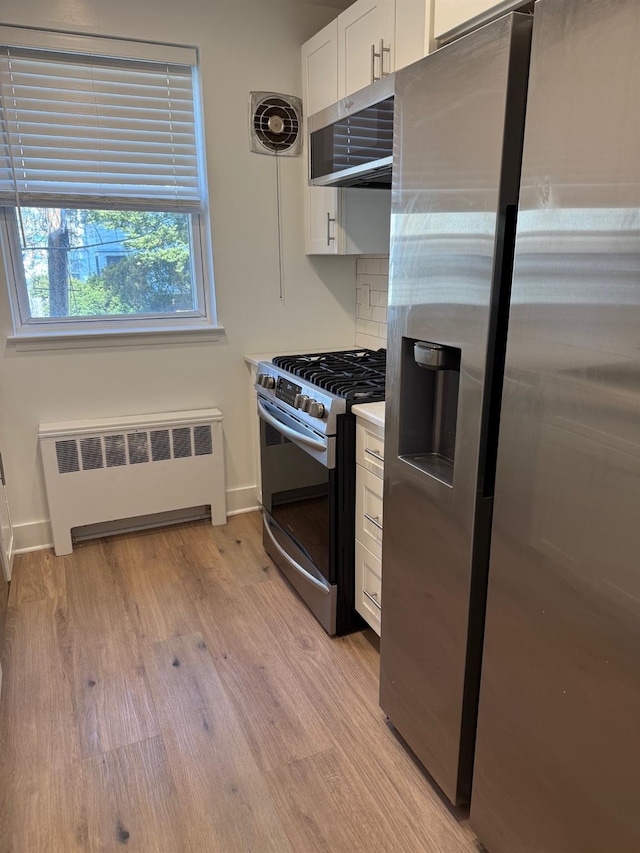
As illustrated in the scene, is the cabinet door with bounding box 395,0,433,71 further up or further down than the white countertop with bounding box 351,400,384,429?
further up

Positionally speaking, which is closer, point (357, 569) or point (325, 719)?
point (325, 719)

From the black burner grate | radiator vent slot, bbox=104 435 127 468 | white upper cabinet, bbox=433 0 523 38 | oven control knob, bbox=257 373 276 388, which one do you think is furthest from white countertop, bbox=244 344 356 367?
white upper cabinet, bbox=433 0 523 38

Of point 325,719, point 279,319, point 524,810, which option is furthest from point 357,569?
point 279,319

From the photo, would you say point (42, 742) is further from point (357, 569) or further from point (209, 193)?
point (209, 193)

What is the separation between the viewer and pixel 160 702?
6.37 feet

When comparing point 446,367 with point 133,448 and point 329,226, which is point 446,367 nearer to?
point 329,226

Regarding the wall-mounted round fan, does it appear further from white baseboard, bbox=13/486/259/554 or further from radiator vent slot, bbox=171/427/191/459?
white baseboard, bbox=13/486/259/554

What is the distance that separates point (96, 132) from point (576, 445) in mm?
2602

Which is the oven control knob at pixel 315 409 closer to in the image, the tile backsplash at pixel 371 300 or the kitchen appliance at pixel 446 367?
the kitchen appliance at pixel 446 367

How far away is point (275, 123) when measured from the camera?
290 cm

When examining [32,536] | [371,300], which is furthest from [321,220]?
[32,536]

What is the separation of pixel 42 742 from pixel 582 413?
1.82 metres

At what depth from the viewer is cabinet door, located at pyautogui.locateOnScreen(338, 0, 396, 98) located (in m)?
2.03

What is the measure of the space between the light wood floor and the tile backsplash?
1.38 meters
